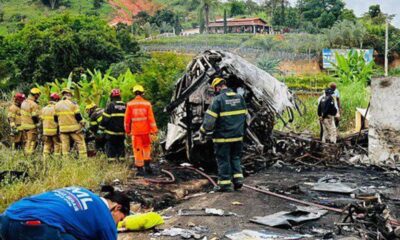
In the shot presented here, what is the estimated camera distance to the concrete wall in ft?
35.7

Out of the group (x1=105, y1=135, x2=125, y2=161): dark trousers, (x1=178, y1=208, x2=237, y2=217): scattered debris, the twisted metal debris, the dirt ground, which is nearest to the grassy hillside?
(x1=105, y1=135, x2=125, y2=161): dark trousers

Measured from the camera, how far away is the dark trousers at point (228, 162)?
8.45 metres

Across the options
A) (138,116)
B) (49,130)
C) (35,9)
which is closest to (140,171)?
(138,116)

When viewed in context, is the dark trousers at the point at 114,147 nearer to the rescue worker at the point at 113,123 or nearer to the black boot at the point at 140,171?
the rescue worker at the point at 113,123

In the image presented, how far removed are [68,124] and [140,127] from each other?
77.0 inches

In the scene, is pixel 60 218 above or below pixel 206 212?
above

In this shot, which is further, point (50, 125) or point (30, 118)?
point (30, 118)

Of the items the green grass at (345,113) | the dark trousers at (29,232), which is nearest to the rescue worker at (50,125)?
the green grass at (345,113)

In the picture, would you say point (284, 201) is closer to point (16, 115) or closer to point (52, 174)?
point (52, 174)

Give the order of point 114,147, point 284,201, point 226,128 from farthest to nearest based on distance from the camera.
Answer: point 114,147
point 226,128
point 284,201

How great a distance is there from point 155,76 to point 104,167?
4159mm

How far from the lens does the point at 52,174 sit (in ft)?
29.4

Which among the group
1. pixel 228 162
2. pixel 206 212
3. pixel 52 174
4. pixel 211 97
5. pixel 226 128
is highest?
pixel 211 97

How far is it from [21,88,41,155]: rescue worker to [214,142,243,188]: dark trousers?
5712mm
